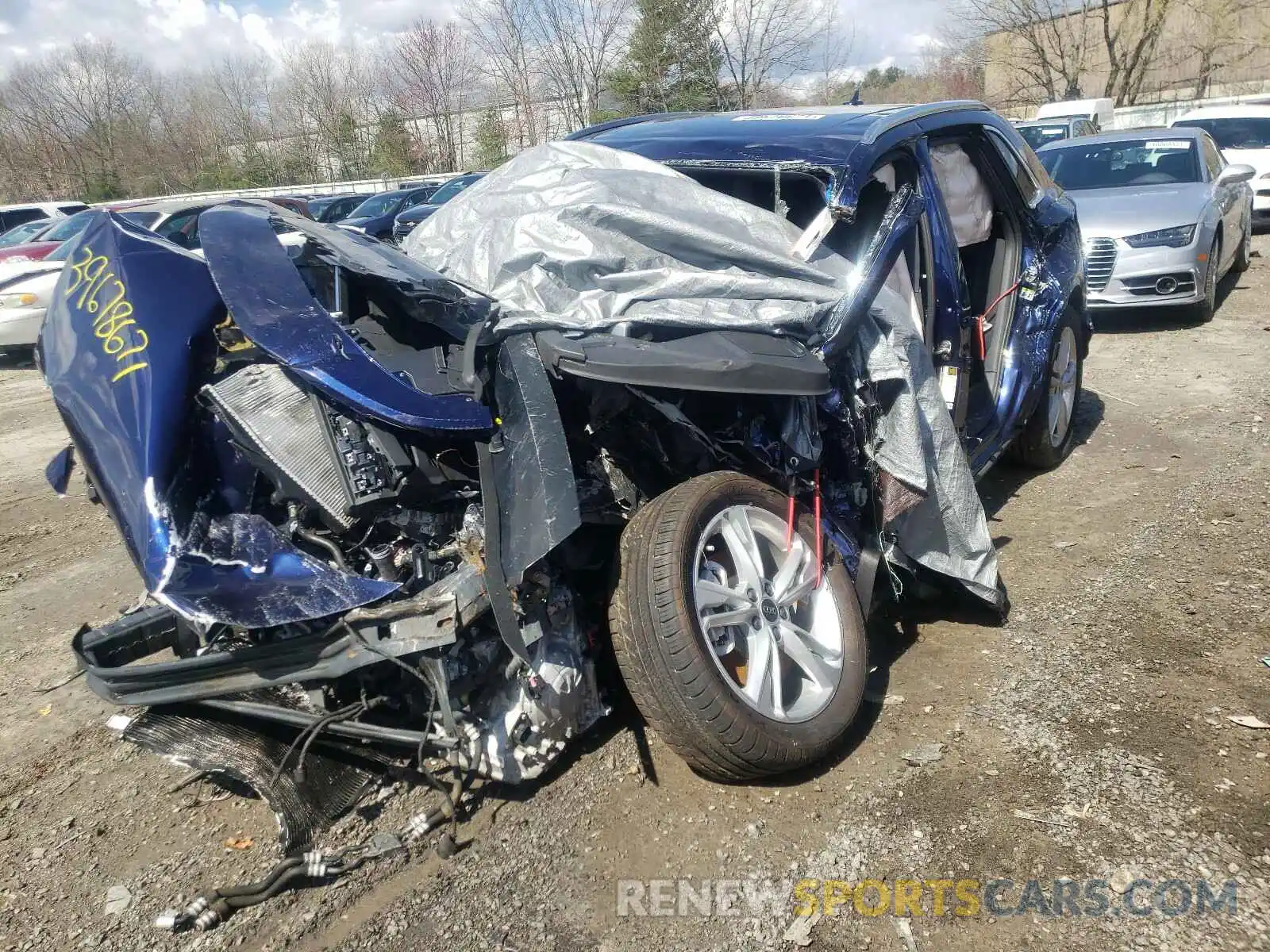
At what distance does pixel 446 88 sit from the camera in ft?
94.2

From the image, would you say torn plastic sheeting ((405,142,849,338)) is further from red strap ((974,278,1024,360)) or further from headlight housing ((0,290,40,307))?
headlight housing ((0,290,40,307))

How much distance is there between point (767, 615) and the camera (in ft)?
9.44

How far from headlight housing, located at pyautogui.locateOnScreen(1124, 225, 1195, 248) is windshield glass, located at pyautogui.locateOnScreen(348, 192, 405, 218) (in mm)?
11523

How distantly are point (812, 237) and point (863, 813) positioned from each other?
72.1 inches

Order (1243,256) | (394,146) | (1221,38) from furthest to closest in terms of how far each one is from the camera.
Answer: (394,146)
(1221,38)
(1243,256)

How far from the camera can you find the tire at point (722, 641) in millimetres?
2533

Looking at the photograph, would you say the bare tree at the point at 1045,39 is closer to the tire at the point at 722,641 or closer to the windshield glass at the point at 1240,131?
the windshield glass at the point at 1240,131

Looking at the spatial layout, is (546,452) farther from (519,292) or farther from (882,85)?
(882,85)

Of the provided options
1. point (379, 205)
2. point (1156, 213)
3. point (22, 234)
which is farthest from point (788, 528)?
point (379, 205)

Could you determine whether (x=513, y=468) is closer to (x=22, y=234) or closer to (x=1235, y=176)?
(x=1235, y=176)

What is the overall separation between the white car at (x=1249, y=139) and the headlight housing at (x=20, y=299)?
15.6m

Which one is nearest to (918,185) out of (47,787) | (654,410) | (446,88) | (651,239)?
(651,239)

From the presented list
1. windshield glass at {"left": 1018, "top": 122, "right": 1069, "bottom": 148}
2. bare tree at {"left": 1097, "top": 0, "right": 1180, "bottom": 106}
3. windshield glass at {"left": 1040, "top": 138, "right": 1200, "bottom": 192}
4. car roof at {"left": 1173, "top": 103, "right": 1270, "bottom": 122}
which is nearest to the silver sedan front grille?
windshield glass at {"left": 1040, "top": 138, "right": 1200, "bottom": 192}

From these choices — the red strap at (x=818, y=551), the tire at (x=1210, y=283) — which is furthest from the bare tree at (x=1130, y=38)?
the red strap at (x=818, y=551)
